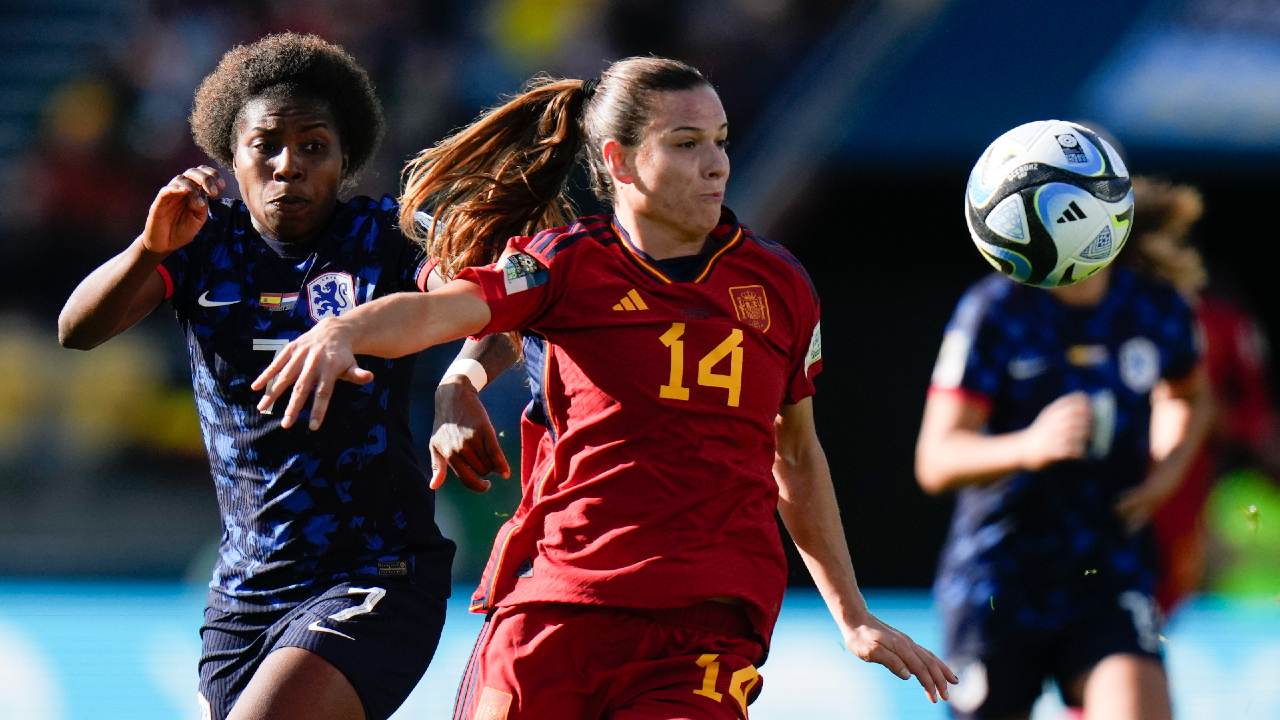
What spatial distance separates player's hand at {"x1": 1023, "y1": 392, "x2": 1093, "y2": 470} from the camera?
390 centimetres

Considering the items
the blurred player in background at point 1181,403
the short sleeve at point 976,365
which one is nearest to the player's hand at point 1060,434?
the short sleeve at point 976,365

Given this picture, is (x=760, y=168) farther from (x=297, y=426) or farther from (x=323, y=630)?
(x=323, y=630)

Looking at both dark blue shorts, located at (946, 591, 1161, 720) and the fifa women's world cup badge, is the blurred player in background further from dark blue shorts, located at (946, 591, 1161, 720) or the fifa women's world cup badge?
the fifa women's world cup badge

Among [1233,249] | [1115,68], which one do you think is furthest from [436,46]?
[1233,249]

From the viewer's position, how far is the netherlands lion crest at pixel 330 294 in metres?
3.22

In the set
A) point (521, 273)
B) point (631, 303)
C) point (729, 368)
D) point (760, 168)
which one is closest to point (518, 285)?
point (521, 273)

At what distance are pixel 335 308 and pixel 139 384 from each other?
25.7 ft

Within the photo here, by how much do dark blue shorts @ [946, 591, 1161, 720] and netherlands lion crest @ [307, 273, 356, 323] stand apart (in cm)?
219

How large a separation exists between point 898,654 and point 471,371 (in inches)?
44.8

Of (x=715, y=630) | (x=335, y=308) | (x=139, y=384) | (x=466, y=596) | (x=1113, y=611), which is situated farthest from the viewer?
(x=139, y=384)

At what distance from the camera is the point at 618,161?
9.88ft

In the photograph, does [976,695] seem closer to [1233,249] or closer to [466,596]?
[466,596]

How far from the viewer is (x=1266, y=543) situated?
9.47 m

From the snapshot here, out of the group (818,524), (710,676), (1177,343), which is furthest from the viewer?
(1177,343)
